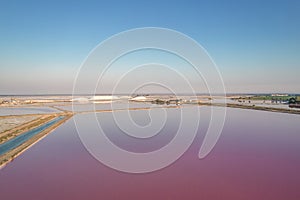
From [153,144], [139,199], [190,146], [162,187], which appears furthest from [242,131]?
[139,199]

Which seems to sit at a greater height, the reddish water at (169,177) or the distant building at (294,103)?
the distant building at (294,103)

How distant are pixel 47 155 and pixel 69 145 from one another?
135 cm

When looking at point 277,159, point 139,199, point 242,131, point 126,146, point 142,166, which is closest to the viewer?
point 139,199

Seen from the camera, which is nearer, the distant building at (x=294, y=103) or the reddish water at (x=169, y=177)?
the reddish water at (x=169, y=177)

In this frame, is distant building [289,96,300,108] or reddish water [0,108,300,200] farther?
distant building [289,96,300,108]

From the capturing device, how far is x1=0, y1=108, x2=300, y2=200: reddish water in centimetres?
476

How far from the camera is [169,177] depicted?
5.64m

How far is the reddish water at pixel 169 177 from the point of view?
476cm

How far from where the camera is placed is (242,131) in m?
11.2

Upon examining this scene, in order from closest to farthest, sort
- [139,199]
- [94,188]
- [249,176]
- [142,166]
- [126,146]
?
[139,199]
[94,188]
[249,176]
[142,166]
[126,146]

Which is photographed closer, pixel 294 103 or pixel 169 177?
pixel 169 177

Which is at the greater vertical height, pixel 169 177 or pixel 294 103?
pixel 294 103

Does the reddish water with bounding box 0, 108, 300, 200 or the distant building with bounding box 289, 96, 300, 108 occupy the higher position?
the distant building with bounding box 289, 96, 300, 108

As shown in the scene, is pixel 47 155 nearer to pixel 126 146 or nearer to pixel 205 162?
pixel 126 146
